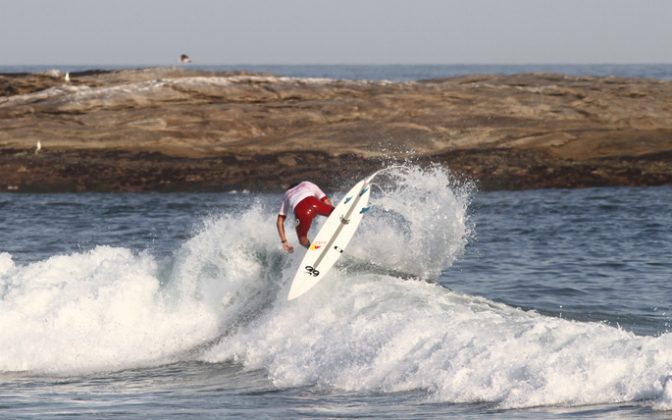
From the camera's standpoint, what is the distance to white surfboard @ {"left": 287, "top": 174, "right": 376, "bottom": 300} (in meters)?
16.3

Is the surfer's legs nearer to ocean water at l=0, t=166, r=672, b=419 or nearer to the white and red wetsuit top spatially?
the white and red wetsuit top

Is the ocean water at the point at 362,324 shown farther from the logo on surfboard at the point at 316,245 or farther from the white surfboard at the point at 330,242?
the logo on surfboard at the point at 316,245

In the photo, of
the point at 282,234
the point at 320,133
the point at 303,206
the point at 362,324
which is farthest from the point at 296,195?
the point at 320,133

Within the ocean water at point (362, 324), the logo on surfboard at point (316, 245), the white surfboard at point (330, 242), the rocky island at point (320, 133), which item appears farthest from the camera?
the rocky island at point (320, 133)

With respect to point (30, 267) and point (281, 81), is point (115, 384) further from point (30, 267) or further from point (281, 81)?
point (281, 81)

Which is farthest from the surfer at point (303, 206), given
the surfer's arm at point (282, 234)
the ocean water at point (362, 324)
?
the ocean water at point (362, 324)

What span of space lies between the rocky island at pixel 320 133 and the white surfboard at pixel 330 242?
1571 centimetres

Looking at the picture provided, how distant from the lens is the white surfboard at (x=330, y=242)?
16.3m

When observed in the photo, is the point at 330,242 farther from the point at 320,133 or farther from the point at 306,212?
the point at 320,133

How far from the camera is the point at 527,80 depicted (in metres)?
47.4

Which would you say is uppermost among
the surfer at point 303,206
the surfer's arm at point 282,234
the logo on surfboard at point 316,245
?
the surfer at point 303,206

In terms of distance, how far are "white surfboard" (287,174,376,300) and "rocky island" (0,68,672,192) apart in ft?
51.5

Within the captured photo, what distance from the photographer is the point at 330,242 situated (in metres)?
16.8

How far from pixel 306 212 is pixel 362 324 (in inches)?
98.6
